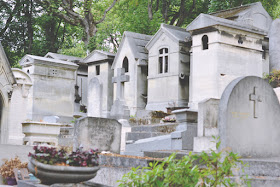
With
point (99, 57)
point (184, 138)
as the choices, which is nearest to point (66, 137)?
point (184, 138)

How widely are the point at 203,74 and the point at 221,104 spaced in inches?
418

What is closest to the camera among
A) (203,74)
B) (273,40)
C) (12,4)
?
(203,74)

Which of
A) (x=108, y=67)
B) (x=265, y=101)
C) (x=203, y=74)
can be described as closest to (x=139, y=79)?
(x=108, y=67)

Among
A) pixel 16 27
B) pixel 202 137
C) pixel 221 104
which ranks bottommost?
pixel 202 137

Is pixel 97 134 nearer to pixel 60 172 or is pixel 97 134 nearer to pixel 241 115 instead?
pixel 241 115

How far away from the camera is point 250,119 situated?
7793 mm

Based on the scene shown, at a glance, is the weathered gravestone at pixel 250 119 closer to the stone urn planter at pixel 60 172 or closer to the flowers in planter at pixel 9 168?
the stone urn planter at pixel 60 172

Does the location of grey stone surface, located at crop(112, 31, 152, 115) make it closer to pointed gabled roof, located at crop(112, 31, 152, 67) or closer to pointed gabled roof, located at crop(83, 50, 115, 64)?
pointed gabled roof, located at crop(112, 31, 152, 67)

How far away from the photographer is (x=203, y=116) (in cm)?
1026

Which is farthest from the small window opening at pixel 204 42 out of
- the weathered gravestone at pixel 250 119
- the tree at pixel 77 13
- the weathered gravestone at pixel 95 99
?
the tree at pixel 77 13

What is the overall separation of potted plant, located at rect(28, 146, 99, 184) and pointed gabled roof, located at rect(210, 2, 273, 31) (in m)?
16.0

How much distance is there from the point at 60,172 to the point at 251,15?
1671 centimetres

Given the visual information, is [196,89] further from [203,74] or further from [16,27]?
[16,27]

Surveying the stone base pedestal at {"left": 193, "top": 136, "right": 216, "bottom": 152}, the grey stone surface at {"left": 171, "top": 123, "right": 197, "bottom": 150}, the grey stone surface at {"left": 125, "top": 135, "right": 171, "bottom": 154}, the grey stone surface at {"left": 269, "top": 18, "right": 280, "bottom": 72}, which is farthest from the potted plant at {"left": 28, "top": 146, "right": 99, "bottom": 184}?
the grey stone surface at {"left": 269, "top": 18, "right": 280, "bottom": 72}
